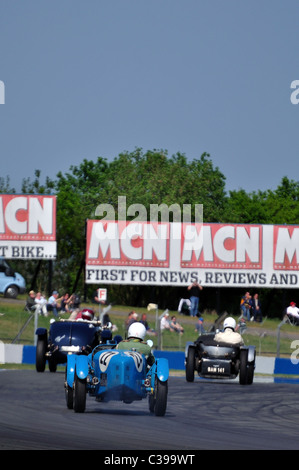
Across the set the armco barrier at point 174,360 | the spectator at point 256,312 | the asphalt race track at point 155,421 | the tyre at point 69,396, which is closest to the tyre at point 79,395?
the asphalt race track at point 155,421

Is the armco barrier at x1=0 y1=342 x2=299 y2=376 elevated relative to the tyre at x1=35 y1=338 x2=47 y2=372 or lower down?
lower down

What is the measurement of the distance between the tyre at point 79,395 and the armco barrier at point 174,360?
14482mm

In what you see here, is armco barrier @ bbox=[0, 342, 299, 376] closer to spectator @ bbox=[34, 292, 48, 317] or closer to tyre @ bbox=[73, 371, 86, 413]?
spectator @ bbox=[34, 292, 48, 317]

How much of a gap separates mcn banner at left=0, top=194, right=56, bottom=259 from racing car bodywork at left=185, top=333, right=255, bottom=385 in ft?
71.2

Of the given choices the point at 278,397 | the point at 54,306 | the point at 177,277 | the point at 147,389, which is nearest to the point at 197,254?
the point at 177,277

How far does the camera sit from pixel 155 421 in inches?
591

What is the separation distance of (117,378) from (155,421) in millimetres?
838

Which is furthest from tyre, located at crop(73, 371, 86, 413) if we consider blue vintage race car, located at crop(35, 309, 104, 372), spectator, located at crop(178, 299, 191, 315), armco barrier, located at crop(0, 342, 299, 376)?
spectator, located at crop(178, 299, 191, 315)

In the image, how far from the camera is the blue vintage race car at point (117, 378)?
50.3 feet

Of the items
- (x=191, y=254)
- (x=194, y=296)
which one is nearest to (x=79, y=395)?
(x=194, y=296)

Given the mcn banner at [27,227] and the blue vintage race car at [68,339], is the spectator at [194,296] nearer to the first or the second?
the mcn banner at [27,227]

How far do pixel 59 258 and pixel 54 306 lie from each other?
35120 millimetres

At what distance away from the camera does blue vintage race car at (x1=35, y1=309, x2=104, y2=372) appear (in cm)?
2422

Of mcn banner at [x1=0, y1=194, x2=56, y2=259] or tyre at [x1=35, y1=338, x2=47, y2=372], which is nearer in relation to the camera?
tyre at [x1=35, y1=338, x2=47, y2=372]
